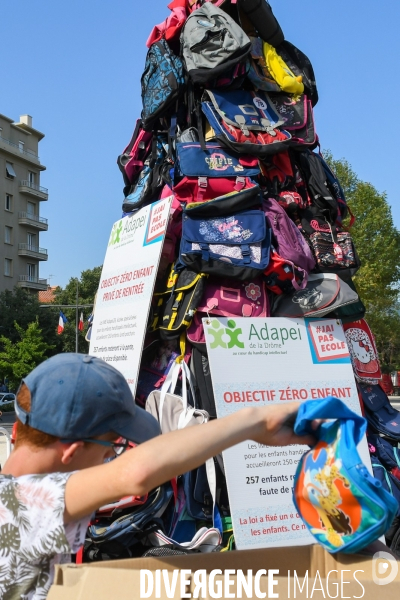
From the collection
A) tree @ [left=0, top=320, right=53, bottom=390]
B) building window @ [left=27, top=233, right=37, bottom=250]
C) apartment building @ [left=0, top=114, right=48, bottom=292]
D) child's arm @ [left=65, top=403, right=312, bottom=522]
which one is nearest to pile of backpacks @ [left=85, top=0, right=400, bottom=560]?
child's arm @ [left=65, top=403, right=312, bottom=522]

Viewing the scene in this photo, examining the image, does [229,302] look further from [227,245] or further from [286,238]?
[286,238]

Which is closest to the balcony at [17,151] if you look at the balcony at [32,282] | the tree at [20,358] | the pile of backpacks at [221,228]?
the balcony at [32,282]

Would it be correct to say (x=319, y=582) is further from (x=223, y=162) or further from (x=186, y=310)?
(x=223, y=162)

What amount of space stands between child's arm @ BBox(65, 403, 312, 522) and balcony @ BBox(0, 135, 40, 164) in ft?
174

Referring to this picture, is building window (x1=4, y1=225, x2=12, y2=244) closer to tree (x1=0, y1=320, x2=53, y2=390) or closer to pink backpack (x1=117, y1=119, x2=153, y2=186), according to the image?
tree (x1=0, y1=320, x2=53, y2=390)

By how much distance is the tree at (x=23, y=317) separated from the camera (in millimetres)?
41250

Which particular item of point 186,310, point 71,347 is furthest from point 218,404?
point 71,347

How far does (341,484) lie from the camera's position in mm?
1402

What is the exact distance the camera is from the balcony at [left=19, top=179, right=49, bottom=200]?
2095 inches

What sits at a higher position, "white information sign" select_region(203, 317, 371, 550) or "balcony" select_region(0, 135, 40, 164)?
"balcony" select_region(0, 135, 40, 164)

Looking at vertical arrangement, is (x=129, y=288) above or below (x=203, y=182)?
below

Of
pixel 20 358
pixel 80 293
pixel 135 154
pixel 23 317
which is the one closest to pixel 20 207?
pixel 80 293

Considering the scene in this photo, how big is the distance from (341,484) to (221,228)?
300 cm

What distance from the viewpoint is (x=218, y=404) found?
12.8ft
